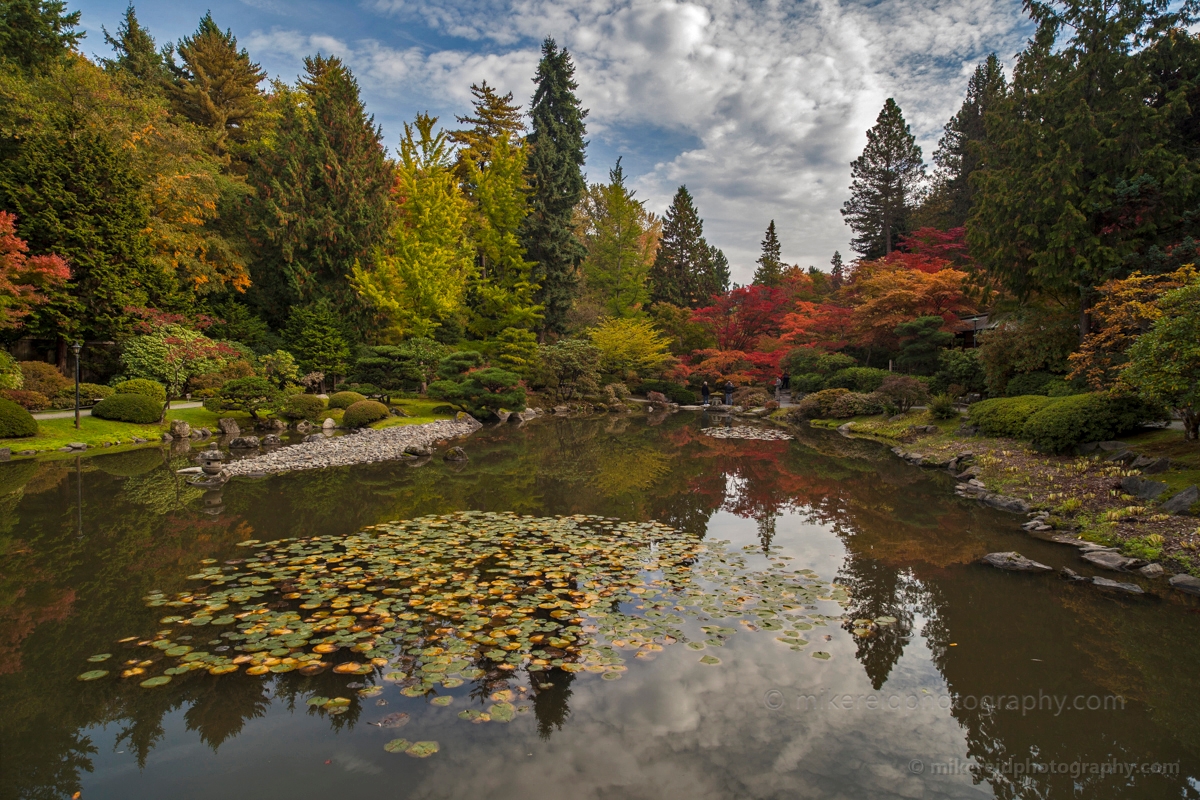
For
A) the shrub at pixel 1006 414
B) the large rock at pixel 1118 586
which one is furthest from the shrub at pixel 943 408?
the large rock at pixel 1118 586

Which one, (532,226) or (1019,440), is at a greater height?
(532,226)

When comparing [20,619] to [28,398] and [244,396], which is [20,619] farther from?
[28,398]

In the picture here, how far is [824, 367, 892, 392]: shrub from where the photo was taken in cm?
2053

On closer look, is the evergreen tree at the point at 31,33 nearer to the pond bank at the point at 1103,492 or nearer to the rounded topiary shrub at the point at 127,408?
the rounded topiary shrub at the point at 127,408

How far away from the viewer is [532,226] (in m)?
28.0

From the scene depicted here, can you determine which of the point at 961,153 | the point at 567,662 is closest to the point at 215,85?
the point at 567,662

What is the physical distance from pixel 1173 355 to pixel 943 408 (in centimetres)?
850

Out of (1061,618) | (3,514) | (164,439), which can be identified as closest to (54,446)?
(164,439)

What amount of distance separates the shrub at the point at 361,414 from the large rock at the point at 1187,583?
670 inches

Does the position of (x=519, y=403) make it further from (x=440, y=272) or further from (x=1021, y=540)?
(x=1021, y=540)

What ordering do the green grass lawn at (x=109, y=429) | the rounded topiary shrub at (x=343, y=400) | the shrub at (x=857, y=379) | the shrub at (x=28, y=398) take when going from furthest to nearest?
the shrub at (x=857, y=379), the rounded topiary shrub at (x=343, y=400), the shrub at (x=28, y=398), the green grass lawn at (x=109, y=429)

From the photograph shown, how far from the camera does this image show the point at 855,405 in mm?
19703

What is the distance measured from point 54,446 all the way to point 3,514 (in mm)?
6278

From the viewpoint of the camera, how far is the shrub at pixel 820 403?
20.9 metres
